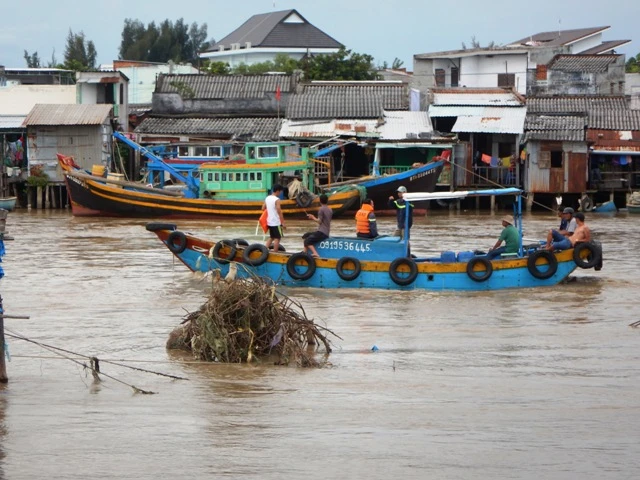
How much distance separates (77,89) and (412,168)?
12.0m

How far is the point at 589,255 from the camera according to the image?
16.3 meters

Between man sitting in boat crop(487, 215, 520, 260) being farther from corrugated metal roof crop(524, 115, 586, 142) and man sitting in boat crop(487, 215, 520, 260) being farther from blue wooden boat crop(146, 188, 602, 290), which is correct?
corrugated metal roof crop(524, 115, 586, 142)

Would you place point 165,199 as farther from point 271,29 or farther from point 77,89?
point 271,29

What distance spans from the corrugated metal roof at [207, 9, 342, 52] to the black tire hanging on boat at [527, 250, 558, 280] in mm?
58312

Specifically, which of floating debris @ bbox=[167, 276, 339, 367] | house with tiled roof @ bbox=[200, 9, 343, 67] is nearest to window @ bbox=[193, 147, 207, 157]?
floating debris @ bbox=[167, 276, 339, 367]

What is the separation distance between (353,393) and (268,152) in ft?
70.8

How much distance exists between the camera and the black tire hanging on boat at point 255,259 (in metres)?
16.2

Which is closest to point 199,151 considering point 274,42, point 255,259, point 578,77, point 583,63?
point 578,77

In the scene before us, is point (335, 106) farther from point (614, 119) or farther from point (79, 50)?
point (79, 50)

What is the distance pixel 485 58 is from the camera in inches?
1832

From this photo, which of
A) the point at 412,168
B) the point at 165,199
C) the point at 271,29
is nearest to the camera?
the point at 165,199

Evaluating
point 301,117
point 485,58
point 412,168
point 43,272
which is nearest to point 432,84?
point 485,58

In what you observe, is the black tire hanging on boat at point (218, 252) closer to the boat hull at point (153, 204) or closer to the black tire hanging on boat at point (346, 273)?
the black tire hanging on boat at point (346, 273)

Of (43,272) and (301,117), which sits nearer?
(43,272)
